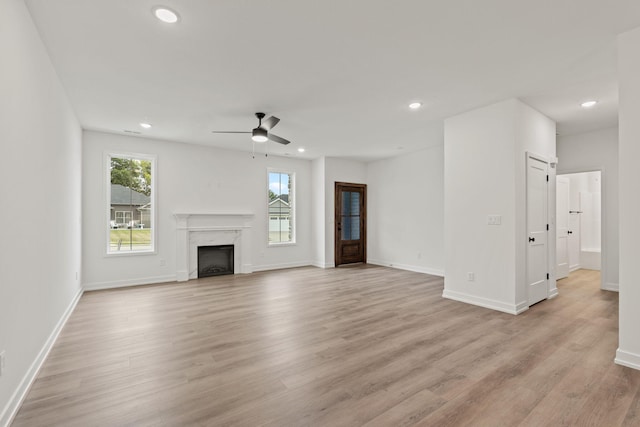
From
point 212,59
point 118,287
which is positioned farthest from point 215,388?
point 118,287

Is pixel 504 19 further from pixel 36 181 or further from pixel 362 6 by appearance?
pixel 36 181

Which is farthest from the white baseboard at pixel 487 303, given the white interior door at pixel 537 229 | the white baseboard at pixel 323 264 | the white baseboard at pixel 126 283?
the white baseboard at pixel 126 283

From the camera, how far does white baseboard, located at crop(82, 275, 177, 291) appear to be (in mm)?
5242

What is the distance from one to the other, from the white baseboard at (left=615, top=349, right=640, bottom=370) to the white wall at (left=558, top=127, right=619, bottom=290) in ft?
11.0

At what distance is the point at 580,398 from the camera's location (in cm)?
208

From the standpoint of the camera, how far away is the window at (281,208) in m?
7.33

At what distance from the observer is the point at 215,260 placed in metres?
6.55

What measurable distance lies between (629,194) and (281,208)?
6125 mm

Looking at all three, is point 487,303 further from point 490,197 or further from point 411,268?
point 411,268

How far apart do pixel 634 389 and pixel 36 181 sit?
4879 mm

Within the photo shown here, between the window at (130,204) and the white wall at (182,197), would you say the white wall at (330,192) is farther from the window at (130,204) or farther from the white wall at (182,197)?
the window at (130,204)

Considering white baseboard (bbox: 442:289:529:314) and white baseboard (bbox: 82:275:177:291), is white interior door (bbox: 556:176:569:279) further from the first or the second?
white baseboard (bbox: 82:275:177:291)

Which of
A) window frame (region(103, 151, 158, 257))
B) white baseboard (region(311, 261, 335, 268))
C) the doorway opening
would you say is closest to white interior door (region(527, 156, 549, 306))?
the doorway opening

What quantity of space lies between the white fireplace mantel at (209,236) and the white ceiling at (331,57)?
225cm
